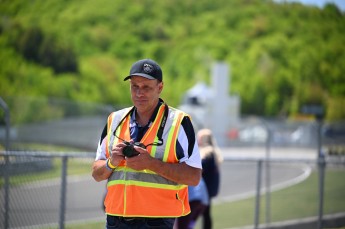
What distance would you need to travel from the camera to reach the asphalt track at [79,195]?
7.79 meters

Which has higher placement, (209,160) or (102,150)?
(102,150)

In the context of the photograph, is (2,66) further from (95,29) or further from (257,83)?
(95,29)

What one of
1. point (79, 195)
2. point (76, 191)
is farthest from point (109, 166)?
point (76, 191)

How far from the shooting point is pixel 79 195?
13.2 m

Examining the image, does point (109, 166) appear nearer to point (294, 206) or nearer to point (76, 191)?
point (294, 206)

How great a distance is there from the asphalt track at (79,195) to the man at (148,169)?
340cm

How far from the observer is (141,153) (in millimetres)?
3898

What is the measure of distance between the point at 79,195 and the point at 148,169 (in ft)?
30.9

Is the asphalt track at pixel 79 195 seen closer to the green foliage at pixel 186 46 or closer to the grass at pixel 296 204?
the grass at pixel 296 204

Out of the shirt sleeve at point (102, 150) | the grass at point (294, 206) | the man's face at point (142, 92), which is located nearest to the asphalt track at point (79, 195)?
the grass at point (294, 206)

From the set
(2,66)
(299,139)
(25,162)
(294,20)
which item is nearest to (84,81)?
(2,66)

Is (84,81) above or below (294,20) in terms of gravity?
below

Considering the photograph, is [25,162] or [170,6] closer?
[25,162]

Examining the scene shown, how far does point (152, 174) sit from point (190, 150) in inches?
11.6
